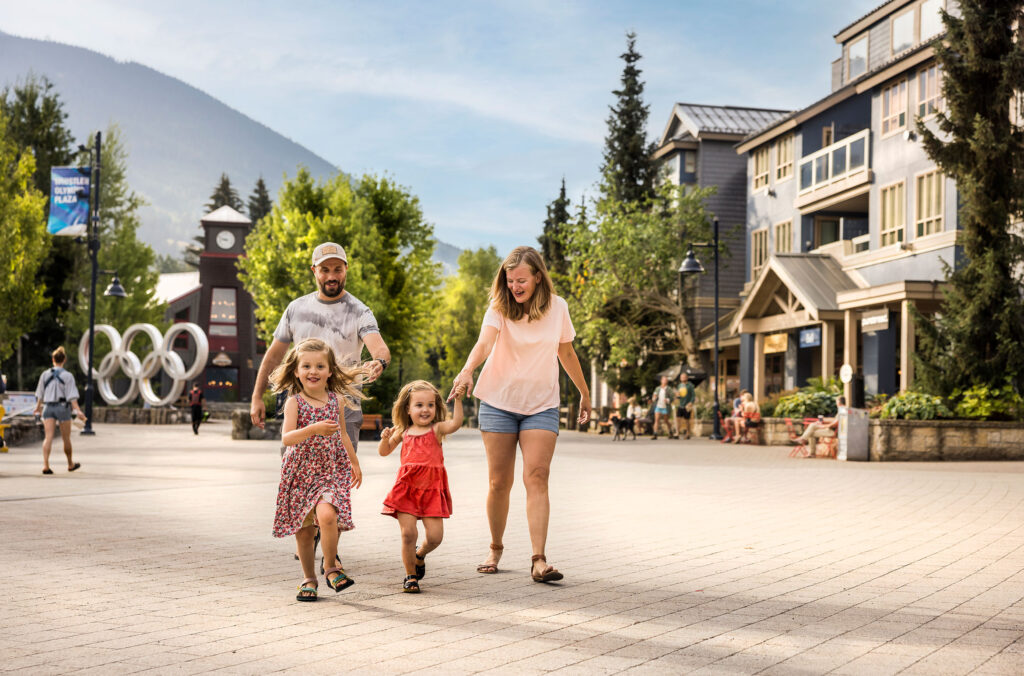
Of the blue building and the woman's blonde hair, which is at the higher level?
the blue building

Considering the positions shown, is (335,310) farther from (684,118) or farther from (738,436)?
(684,118)

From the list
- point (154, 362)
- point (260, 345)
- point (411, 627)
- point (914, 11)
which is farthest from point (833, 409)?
point (260, 345)

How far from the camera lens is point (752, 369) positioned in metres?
36.5

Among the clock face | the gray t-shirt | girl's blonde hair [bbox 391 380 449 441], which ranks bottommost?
girl's blonde hair [bbox 391 380 449 441]

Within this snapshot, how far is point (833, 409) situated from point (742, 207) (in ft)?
62.8

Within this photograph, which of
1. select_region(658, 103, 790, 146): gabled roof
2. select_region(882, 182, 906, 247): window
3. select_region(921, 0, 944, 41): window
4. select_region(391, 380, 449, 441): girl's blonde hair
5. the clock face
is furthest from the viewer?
the clock face

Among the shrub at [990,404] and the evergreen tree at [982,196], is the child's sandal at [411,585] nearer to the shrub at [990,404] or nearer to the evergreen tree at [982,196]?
the shrub at [990,404]

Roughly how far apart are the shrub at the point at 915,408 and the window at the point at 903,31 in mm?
17288

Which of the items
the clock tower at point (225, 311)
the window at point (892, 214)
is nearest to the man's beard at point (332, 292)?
the window at point (892, 214)

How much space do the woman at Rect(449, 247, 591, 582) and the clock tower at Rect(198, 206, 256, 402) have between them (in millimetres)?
66814

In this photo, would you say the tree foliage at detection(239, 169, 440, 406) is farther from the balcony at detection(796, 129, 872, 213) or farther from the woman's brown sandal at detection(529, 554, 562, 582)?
the woman's brown sandal at detection(529, 554, 562, 582)

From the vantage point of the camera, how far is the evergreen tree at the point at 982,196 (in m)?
21.7

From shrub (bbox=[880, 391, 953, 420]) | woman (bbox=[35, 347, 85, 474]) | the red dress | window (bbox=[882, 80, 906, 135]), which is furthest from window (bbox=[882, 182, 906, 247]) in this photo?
the red dress

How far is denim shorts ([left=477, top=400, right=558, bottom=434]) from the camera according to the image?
702 centimetres
